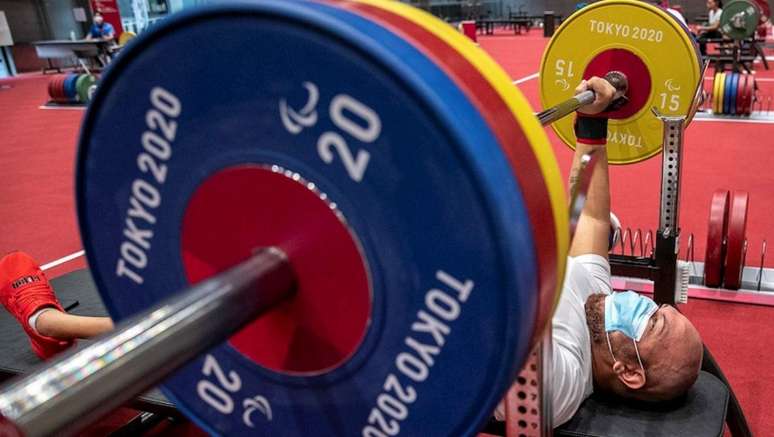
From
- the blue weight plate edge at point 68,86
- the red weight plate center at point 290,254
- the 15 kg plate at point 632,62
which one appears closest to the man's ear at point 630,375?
the red weight plate center at point 290,254

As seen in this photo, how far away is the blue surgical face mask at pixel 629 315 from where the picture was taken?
1.31 meters

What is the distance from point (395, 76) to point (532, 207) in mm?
164

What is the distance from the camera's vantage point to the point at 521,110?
1.91ft

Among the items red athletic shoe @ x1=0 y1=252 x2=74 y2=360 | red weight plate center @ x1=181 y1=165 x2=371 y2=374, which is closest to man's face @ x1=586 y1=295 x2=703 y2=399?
red weight plate center @ x1=181 y1=165 x2=371 y2=374

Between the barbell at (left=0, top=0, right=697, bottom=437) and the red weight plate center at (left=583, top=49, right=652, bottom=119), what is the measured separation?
1655 millimetres

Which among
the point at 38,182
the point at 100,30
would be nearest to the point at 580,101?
the point at 38,182

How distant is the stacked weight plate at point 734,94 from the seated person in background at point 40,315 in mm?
5686

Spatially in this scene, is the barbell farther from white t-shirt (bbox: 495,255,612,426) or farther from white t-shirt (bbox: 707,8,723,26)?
white t-shirt (bbox: 707,8,723,26)

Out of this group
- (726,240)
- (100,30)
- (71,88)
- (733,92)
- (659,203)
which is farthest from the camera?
(100,30)

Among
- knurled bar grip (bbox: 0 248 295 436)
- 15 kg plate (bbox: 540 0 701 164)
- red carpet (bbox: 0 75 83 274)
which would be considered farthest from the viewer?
red carpet (bbox: 0 75 83 274)

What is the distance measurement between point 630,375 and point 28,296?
5.35ft

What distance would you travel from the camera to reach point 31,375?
1.29ft

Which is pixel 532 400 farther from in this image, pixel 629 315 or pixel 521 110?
pixel 521 110

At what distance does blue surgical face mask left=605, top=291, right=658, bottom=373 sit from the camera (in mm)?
1308
